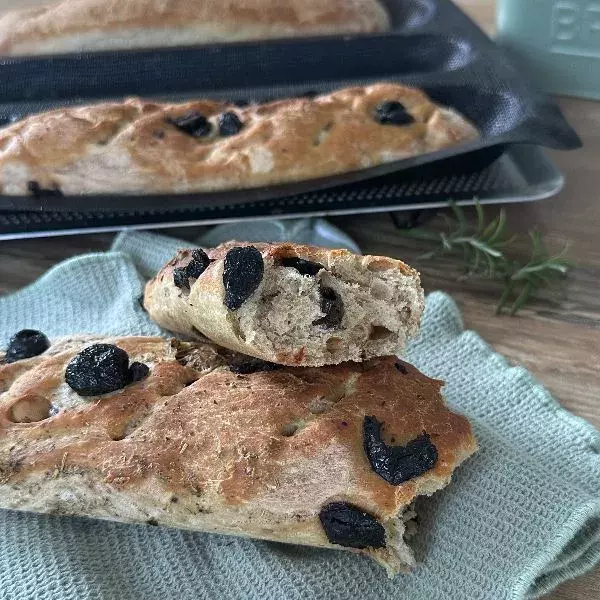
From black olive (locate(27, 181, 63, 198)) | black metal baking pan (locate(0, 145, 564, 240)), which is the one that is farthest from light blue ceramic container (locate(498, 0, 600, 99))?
black olive (locate(27, 181, 63, 198))

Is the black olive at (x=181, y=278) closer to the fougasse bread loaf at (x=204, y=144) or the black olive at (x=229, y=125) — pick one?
the fougasse bread loaf at (x=204, y=144)

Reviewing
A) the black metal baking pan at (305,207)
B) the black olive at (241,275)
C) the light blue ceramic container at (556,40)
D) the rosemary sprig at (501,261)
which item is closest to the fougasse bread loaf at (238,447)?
the black olive at (241,275)

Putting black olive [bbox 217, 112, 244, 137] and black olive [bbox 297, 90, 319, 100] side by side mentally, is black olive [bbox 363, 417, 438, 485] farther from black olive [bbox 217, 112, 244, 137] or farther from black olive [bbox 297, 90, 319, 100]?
black olive [bbox 297, 90, 319, 100]

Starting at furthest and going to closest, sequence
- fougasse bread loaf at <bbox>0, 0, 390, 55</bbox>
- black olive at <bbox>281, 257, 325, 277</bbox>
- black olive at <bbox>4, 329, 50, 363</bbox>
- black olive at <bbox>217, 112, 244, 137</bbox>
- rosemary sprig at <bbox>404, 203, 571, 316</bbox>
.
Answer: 1. fougasse bread loaf at <bbox>0, 0, 390, 55</bbox>
2. black olive at <bbox>217, 112, 244, 137</bbox>
3. rosemary sprig at <bbox>404, 203, 571, 316</bbox>
4. black olive at <bbox>4, 329, 50, 363</bbox>
5. black olive at <bbox>281, 257, 325, 277</bbox>

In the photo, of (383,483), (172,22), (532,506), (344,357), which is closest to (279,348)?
(344,357)

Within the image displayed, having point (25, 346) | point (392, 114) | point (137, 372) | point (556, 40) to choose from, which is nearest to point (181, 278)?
point (137, 372)

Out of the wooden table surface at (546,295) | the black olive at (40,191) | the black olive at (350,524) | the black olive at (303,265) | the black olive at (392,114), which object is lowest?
the wooden table surface at (546,295)

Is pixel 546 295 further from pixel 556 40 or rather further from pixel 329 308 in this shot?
pixel 556 40
